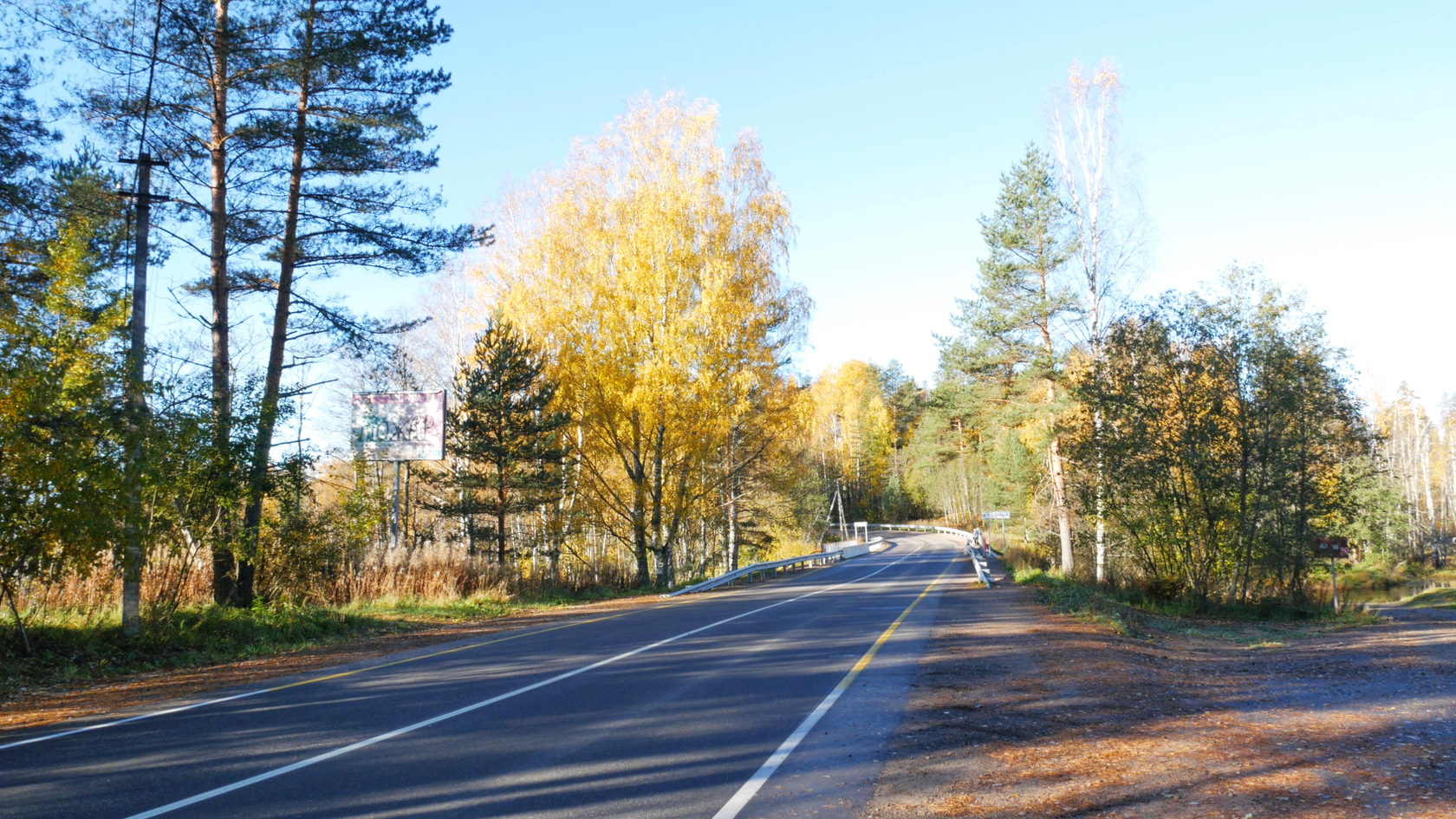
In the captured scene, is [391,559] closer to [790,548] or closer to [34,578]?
[34,578]

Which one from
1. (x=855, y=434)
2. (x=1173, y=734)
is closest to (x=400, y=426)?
(x=1173, y=734)

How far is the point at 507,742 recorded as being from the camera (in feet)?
22.6

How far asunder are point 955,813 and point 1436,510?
294 ft

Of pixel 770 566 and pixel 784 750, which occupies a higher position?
pixel 784 750

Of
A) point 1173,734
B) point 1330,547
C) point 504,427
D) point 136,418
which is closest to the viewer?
point 1173,734

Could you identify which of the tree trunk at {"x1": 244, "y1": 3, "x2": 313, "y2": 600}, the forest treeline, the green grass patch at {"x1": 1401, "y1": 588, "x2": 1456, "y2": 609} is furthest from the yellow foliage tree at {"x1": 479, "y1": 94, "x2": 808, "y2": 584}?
the green grass patch at {"x1": 1401, "y1": 588, "x2": 1456, "y2": 609}

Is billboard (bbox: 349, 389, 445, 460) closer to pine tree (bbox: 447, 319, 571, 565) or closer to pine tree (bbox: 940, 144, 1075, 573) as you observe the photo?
pine tree (bbox: 447, 319, 571, 565)

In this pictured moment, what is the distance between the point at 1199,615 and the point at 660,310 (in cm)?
1581

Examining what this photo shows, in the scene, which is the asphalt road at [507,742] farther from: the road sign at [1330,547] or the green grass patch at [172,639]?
the road sign at [1330,547]

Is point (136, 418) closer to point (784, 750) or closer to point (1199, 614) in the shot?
point (784, 750)

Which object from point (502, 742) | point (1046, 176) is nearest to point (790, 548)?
point (1046, 176)

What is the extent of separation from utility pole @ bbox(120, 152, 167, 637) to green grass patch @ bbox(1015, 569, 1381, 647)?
14854 millimetres

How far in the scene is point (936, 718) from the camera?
7.73 m

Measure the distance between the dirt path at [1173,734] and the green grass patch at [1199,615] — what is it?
118 inches
